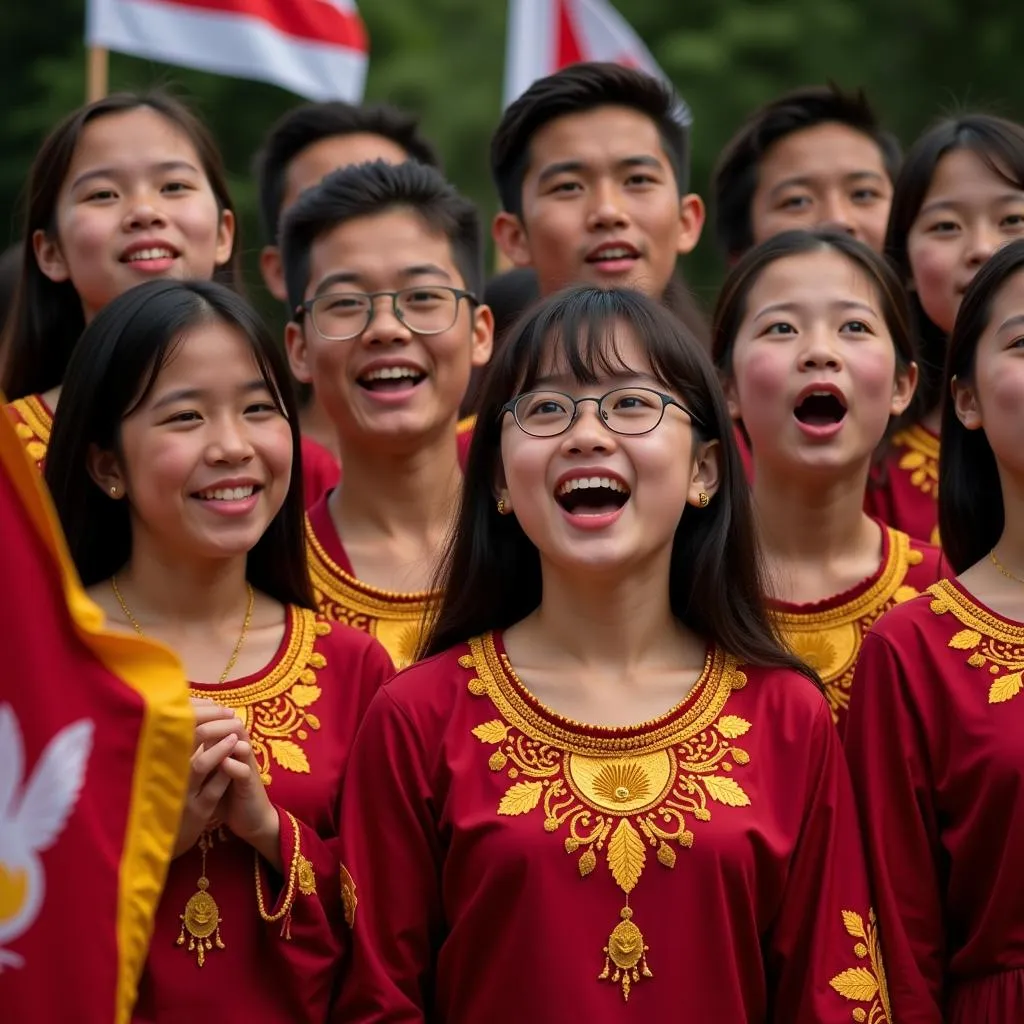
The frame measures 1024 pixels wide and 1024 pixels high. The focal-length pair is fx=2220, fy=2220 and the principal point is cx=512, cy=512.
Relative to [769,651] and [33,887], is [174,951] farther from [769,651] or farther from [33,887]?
[769,651]

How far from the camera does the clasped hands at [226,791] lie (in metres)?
3.79

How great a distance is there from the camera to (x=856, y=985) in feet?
12.4

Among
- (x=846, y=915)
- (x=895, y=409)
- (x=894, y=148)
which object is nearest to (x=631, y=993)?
(x=846, y=915)

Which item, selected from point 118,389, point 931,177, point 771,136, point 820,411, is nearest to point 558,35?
point 771,136

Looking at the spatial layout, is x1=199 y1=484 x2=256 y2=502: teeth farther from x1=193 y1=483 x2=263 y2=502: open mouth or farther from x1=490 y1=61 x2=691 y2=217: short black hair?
x1=490 y1=61 x2=691 y2=217: short black hair

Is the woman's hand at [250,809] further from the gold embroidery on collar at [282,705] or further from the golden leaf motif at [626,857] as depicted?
the golden leaf motif at [626,857]

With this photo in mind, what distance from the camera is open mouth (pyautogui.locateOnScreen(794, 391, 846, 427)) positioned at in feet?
15.5

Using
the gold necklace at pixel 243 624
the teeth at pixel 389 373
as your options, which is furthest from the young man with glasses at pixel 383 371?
the gold necklace at pixel 243 624

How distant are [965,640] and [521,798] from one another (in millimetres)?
884

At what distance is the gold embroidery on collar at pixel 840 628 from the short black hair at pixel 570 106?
174 centimetres

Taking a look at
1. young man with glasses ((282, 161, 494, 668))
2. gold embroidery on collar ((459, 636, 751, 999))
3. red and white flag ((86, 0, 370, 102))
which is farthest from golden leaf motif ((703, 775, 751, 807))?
red and white flag ((86, 0, 370, 102))

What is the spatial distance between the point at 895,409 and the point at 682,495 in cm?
97

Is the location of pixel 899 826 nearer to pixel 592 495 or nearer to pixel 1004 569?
pixel 1004 569

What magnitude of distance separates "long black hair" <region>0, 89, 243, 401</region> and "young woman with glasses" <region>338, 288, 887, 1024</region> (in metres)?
1.60
